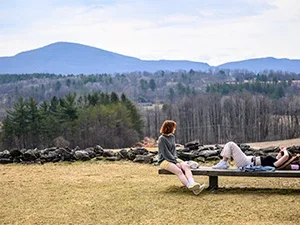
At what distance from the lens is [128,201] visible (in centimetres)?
801

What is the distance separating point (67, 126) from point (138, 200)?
152 feet

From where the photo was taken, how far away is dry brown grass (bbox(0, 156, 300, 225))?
6914mm

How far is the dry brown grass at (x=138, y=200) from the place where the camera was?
22.7 feet

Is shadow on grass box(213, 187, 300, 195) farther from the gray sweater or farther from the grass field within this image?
the gray sweater

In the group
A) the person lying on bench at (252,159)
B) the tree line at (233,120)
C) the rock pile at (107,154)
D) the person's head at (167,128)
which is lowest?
the tree line at (233,120)

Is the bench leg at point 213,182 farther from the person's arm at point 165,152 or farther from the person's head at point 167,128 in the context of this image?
the person's head at point 167,128

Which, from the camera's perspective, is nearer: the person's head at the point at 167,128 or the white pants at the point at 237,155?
the white pants at the point at 237,155

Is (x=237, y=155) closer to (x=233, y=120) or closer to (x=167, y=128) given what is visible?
(x=167, y=128)

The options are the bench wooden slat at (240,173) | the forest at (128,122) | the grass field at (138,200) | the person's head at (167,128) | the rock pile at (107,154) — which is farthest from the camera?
the forest at (128,122)

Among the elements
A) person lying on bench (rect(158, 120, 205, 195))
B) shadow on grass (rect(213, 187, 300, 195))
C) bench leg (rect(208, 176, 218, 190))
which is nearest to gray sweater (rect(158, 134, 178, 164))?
person lying on bench (rect(158, 120, 205, 195))

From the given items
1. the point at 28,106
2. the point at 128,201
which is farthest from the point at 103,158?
the point at 28,106

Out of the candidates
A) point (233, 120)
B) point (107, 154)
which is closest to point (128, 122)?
point (233, 120)

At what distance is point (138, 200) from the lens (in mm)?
8047

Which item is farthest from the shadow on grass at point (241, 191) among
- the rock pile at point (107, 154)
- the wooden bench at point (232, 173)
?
the rock pile at point (107, 154)
